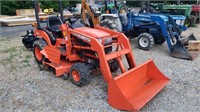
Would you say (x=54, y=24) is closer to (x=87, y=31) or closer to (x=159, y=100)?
(x=87, y=31)

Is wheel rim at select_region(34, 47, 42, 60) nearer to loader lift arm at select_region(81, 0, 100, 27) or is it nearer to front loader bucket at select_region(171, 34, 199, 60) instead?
loader lift arm at select_region(81, 0, 100, 27)

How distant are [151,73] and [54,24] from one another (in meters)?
2.40

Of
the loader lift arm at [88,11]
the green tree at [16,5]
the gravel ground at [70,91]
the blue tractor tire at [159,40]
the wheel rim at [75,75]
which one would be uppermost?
the green tree at [16,5]

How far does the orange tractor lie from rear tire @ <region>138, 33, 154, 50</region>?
7.58 ft

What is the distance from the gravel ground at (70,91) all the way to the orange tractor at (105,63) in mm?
167

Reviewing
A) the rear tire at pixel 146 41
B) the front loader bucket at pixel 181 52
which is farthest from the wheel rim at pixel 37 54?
the front loader bucket at pixel 181 52

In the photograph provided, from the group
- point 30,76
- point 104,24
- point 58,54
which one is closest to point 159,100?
point 58,54

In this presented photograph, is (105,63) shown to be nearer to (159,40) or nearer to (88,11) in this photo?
(88,11)

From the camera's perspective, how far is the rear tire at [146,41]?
6.30 metres

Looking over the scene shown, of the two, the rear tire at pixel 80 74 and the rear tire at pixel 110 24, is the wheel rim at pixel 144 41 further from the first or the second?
the rear tire at pixel 80 74

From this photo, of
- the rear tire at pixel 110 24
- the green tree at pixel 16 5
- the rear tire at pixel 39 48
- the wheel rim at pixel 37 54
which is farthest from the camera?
the green tree at pixel 16 5

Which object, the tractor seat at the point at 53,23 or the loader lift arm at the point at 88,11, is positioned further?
the loader lift arm at the point at 88,11

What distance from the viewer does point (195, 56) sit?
225 inches

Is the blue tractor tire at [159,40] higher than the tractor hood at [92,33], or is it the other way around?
the tractor hood at [92,33]
